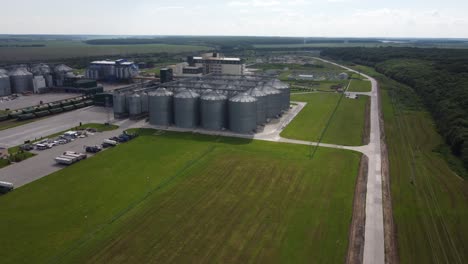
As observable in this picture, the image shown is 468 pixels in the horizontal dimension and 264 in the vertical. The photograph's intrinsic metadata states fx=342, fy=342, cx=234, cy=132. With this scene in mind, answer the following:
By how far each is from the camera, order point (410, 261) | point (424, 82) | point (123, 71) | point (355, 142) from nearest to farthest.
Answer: point (410, 261) < point (355, 142) < point (424, 82) < point (123, 71)

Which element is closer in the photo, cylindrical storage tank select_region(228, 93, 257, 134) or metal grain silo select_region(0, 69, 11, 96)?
cylindrical storage tank select_region(228, 93, 257, 134)

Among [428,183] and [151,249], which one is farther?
[428,183]

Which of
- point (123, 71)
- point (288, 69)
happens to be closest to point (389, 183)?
point (123, 71)

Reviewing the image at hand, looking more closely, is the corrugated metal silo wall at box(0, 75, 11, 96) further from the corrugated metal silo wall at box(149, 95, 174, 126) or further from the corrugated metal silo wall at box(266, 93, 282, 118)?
the corrugated metal silo wall at box(266, 93, 282, 118)

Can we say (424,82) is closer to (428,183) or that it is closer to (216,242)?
(428,183)

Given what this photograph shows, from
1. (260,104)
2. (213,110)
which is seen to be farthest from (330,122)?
(213,110)

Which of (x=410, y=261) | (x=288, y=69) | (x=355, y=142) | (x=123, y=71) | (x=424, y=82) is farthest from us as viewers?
(x=288, y=69)

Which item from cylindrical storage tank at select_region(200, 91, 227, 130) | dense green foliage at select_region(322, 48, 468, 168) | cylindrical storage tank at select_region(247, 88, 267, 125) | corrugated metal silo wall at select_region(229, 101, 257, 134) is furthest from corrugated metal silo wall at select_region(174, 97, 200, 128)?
dense green foliage at select_region(322, 48, 468, 168)
